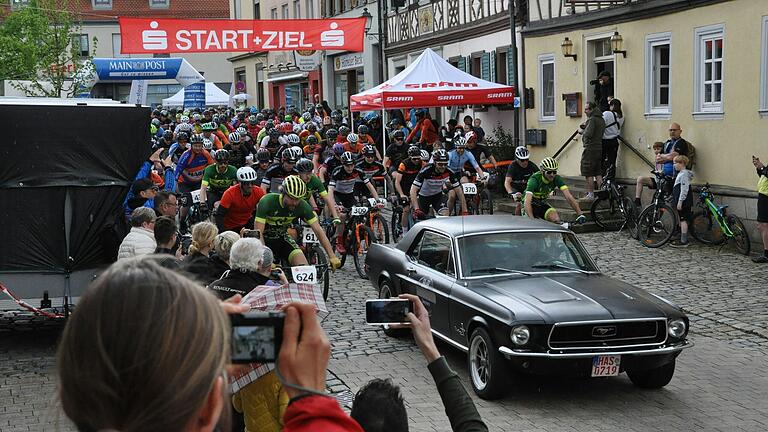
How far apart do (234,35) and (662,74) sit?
1141cm

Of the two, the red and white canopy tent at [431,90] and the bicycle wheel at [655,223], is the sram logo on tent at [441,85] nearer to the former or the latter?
the red and white canopy tent at [431,90]

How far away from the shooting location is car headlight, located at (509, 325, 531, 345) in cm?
832

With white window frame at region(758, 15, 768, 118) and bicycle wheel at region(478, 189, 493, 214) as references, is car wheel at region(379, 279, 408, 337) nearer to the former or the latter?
white window frame at region(758, 15, 768, 118)

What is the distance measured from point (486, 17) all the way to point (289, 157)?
1432 centimetres

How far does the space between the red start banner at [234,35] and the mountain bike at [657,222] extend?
12.3m

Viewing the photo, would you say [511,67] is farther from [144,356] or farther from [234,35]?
[144,356]

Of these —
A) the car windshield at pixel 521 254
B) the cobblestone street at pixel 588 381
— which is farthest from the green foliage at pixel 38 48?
the car windshield at pixel 521 254

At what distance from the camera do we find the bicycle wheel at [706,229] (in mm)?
17375

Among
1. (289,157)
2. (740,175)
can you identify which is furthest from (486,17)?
(289,157)

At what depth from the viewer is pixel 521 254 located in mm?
10008

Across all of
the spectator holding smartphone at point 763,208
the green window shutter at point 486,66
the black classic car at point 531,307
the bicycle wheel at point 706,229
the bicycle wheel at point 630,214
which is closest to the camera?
the black classic car at point 531,307

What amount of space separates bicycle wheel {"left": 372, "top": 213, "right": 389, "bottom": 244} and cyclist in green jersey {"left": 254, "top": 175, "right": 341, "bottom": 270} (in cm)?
427

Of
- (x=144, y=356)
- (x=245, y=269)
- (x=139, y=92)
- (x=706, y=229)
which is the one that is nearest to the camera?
(x=144, y=356)

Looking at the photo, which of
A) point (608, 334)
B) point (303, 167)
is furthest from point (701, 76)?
point (608, 334)
